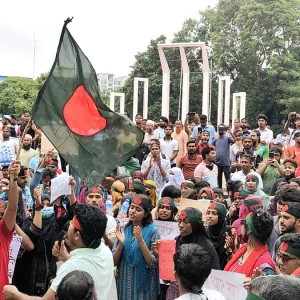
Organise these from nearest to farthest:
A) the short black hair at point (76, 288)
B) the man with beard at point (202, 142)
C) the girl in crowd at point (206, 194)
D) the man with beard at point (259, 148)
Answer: the short black hair at point (76, 288) → the girl in crowd at point (206, 194) → the man with beard at point (259, 148) → the man with beard at point (202, 142)

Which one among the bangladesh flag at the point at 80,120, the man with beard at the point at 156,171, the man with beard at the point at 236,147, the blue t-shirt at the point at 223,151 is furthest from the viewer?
the man with beard at the point at 236,147

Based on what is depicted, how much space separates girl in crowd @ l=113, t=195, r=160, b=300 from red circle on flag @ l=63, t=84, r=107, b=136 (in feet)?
2.48

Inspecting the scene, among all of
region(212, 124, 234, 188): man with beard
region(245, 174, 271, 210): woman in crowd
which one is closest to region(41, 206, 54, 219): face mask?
region(245, 174, 271, 210): woman in crowd

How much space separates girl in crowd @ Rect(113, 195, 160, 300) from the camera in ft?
15.4

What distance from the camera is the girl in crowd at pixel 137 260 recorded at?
4703mm

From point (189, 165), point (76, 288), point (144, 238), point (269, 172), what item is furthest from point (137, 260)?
point (189, 165)

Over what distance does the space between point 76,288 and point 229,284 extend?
5.53 ft

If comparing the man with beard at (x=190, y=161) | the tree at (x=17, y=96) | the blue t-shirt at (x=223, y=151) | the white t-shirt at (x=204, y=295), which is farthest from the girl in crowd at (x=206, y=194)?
the tree at (x=17, y=96)

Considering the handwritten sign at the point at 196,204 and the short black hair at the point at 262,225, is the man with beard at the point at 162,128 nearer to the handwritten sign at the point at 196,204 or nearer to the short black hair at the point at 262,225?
the handwritten sign at the point at 196,204

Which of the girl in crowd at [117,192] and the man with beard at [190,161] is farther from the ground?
the man with beard at [190,161]

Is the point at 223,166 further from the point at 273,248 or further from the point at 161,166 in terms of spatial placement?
the point at 273,248

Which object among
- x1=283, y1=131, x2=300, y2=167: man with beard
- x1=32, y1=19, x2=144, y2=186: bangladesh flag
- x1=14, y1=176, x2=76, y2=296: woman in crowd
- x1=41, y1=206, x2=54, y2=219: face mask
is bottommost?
x1=14, y1=176, x2=76, y2=296: woman in crowd

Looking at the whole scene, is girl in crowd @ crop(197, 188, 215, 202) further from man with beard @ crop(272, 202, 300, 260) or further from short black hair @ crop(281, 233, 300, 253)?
short black hair @ crop(281, 233, 300, 253)

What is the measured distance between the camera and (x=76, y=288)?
8.38 ft
